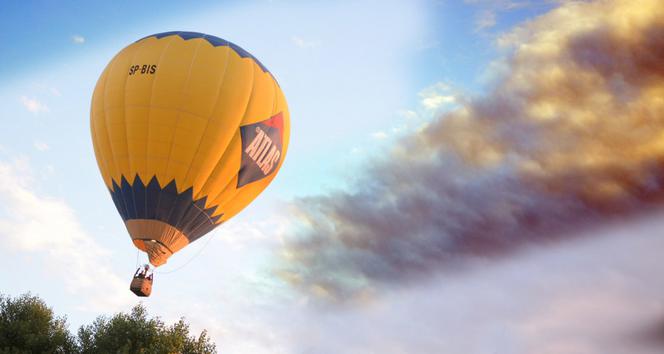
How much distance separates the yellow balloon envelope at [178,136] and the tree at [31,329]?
14400 millimetres

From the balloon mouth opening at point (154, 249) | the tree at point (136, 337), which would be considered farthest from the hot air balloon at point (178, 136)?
the tree at point (136, 337)

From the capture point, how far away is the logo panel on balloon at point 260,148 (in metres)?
27.7

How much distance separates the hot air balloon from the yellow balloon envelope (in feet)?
0.17

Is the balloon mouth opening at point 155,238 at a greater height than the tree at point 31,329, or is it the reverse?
the balloon mouth opening at point 155,238

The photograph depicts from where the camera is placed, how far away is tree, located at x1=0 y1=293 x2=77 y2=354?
34875 millimetres

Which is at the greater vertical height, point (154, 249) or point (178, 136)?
point (178, 136)

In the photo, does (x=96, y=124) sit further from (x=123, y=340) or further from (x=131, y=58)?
(x=123, y=340)

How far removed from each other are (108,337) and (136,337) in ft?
6.03

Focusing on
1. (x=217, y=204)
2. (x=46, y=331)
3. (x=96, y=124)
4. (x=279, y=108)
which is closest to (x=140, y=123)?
(x=96, y=124)

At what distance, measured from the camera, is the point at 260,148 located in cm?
2856

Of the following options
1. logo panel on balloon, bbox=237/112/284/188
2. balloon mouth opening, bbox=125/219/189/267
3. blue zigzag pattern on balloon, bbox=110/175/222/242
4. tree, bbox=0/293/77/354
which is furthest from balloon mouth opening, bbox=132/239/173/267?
tree, bbox=0/293/77/354

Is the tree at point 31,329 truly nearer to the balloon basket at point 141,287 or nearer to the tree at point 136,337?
the tree at point 136,337

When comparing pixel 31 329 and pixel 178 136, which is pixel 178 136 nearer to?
pixel 178 136

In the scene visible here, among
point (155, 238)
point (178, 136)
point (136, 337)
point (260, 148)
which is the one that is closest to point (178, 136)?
point (178, 136)
